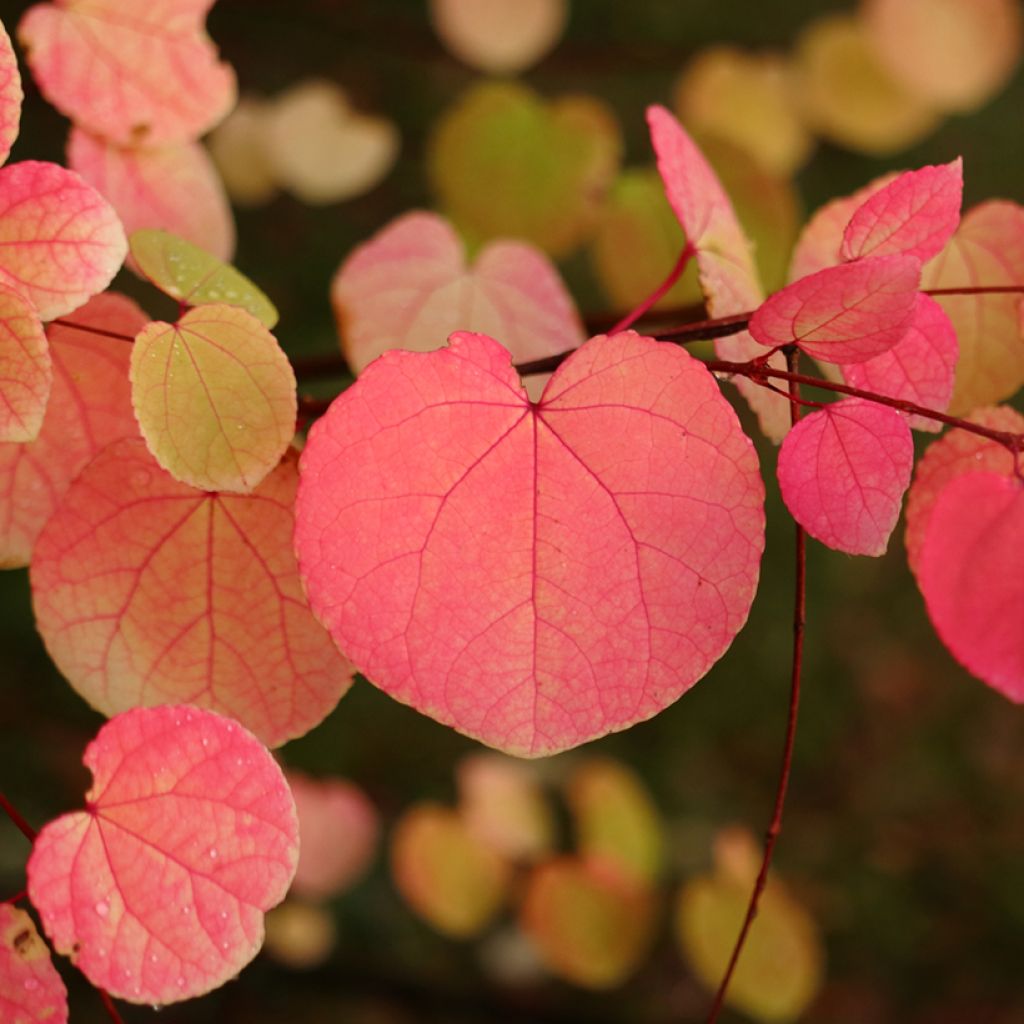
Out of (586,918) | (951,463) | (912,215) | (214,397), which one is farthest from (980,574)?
(586,918)

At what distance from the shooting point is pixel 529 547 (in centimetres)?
44

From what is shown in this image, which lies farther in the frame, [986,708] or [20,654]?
[986,708]

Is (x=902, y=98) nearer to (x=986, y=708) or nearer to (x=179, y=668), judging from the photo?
(x=986, y=708)

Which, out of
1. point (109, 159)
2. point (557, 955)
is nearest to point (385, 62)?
point (109, 159)

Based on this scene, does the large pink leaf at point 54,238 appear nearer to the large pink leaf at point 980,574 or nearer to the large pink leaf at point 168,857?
the large pink leaf at point 168,857

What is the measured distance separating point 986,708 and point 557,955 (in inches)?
30.4

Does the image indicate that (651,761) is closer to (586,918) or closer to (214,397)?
(586,918)

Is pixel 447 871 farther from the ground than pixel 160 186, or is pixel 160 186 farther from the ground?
pixel 160 186

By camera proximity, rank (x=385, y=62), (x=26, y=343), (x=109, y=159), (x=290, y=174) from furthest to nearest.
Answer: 1. (x=385, y=62)
2. (x=290, y=174)
3. (x=109, y=159)
4. (x=26, y=343)

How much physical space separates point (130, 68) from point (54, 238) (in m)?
0.21

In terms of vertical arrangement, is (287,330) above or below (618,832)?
above

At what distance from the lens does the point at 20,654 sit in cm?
138

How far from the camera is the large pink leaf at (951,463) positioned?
1.62 feet

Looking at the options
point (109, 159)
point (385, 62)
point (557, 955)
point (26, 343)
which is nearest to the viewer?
point (26, 343)
